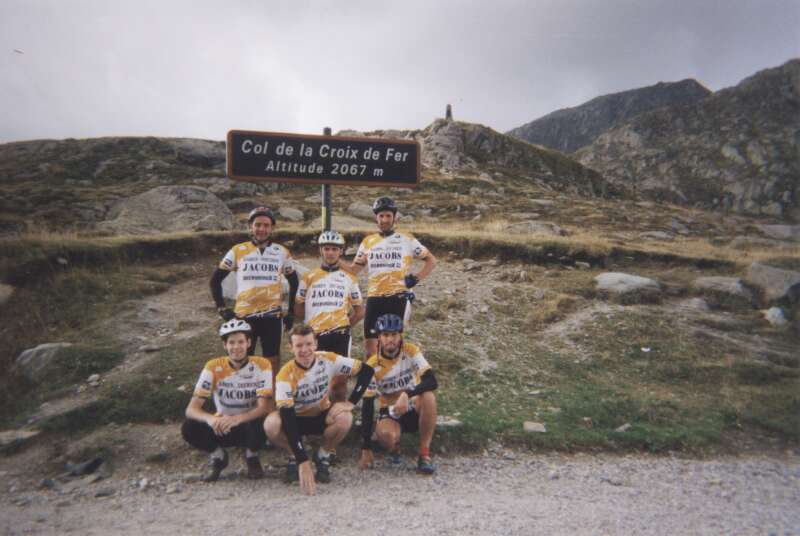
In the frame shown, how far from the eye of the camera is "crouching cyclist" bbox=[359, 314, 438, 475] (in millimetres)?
5883

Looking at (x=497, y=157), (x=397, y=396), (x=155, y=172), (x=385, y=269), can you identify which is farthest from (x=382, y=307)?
(x=497, y=157)

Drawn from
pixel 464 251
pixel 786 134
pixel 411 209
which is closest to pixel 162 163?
pixel 411 209

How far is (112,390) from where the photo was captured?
7.81m

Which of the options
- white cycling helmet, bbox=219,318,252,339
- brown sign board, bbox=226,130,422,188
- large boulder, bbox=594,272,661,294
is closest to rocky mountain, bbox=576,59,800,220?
large boulder, bbox=594,272,661,294

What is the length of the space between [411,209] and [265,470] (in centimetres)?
2578

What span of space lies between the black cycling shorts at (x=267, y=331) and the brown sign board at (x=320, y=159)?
8.35ft

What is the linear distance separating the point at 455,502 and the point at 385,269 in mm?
3574

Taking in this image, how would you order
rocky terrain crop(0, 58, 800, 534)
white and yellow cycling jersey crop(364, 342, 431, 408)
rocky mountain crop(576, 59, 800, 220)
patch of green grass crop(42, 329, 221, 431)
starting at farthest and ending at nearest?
rocky mountain crop(576, 59, 800, 220), patch of green grass crop(42, 329, 221, 431), white and yellow cycling jersey crop(364, 342, 431, 408), rocky terrain crop(0, 58, 800, 534)

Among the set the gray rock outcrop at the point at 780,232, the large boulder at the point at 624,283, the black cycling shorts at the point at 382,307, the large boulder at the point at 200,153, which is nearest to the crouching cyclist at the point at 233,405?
the black cycling shorts at the point at 382,307

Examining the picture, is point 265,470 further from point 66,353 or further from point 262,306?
point 66,353

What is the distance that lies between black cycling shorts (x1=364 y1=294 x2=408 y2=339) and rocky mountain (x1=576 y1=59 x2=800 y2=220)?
86640mm

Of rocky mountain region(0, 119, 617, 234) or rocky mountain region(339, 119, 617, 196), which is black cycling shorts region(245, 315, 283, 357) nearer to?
rocky mountain region(0, 119, 617, 234)

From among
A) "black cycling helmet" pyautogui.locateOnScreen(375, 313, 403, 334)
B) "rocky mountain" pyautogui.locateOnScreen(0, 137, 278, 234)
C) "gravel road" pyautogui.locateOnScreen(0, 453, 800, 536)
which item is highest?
"rocky mountain" pyautogui.locateOnScreen(0, 137, 278, 234)

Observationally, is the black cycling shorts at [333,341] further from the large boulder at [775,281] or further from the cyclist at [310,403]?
the large boulder at [775,281]
